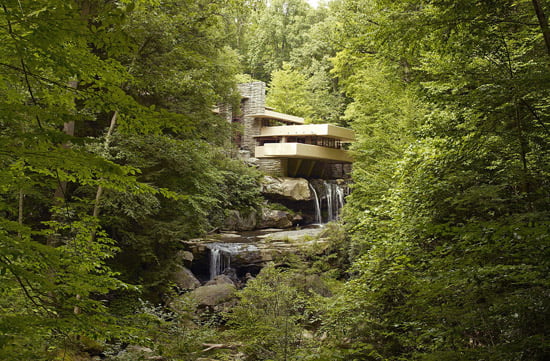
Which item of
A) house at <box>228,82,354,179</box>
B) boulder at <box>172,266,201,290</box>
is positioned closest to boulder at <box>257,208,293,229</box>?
house at <box>228,82,354,179</box>

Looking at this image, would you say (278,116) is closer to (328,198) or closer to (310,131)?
(310,131)

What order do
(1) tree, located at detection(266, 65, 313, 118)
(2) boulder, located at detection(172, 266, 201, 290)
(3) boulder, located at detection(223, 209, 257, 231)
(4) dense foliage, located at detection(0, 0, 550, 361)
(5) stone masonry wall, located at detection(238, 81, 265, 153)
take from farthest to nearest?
(1) tree, located at detection(266, 65, 313, 118), (5) stone masonry wall, located at detection(238, 81, 265, 153), (3) boulder, located at detection(223, 209, 257, 231), (2) boulder, located at detection(172, 266, 201, 290), (4) dense foliage, located at detection(0, 0, 550, 361)

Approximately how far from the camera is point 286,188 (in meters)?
22.8

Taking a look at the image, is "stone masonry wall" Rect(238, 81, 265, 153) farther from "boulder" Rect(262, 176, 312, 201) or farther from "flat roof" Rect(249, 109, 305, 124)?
"boulder" Rect(262, 176, 312, 201)

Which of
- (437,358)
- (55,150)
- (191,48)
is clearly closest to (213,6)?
(191,48)

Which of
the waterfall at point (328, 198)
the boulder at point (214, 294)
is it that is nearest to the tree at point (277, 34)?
the waterfall at point (328, 198)

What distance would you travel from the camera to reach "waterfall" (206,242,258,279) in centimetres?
1481

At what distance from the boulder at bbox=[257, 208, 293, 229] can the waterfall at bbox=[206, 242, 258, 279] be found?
5628mm

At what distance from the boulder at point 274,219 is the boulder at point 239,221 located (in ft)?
1.89

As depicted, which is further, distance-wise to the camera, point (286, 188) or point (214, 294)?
point (286, 188)

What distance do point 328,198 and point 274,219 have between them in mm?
4359

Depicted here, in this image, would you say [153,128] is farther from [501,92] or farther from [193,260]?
[193,260]

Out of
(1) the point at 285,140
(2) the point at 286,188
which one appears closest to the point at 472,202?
(2) the point at 286,188

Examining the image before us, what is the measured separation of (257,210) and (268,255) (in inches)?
238
